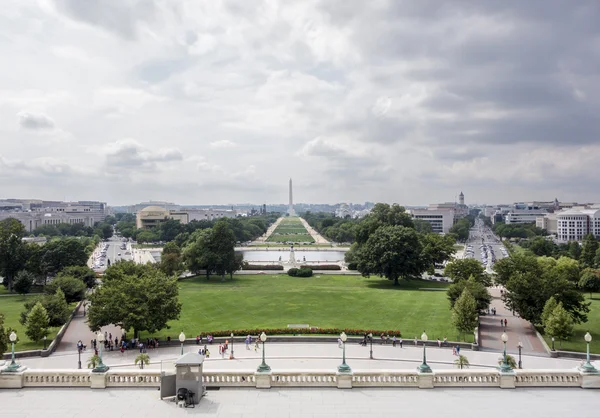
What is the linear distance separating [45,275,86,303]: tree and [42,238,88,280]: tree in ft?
70.3

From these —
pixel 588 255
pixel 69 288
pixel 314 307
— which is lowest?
pixel 314 307

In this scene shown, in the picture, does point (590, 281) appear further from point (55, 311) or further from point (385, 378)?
point (55, 311)

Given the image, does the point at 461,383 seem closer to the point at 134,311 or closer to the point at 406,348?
the point at 406,348

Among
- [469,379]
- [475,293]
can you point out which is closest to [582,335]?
[475,293]

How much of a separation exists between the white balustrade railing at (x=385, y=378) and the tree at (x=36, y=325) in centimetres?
3310

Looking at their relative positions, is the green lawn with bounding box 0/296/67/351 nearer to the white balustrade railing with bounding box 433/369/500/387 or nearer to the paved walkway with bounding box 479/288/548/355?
the white balustrade railing with bounding box 433/369/500/387

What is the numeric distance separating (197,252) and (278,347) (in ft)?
154

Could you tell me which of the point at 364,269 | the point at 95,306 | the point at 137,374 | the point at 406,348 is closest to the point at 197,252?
the point at 364,269

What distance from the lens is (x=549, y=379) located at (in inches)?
853

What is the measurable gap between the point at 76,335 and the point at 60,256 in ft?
130

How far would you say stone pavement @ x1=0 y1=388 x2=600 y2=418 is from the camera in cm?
1872

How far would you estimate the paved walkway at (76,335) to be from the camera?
4397 centimetres

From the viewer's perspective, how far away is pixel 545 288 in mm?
48031

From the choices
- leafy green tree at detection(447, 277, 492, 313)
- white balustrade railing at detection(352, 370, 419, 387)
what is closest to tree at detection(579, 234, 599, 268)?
leafy green tree at detection(447, 277, 492, 313)
